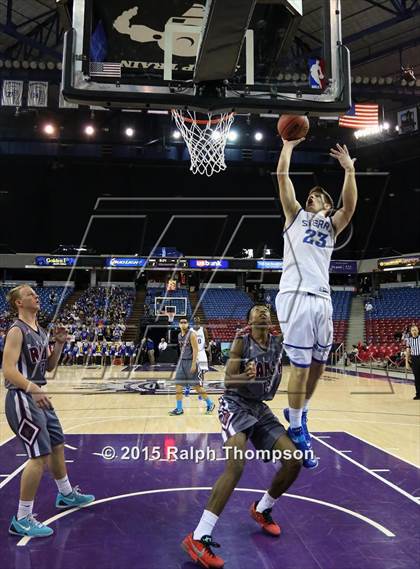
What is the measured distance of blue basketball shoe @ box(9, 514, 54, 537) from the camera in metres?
3.18

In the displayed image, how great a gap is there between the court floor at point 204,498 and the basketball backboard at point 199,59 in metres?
3.07

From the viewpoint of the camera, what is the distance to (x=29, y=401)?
11.0ft

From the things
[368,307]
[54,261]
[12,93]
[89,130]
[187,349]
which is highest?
[89,130]

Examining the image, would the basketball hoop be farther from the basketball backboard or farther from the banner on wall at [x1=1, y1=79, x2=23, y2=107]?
the banner on wall at [x1=1, y1=79, x2=23, y2=107]

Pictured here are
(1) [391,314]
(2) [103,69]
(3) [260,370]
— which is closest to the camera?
(2) [103,69]

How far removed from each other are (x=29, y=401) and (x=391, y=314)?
22.5 metres

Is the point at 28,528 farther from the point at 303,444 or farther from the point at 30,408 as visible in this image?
the point at 303,444

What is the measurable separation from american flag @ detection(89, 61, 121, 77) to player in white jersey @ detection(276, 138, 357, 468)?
1.37 m

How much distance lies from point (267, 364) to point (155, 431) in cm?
387

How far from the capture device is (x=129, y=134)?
24141 mm

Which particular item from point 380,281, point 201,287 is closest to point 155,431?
point 201,287

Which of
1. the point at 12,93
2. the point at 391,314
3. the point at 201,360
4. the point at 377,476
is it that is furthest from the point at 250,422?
the point at 391,314

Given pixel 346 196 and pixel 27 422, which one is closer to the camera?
pixel 346 196

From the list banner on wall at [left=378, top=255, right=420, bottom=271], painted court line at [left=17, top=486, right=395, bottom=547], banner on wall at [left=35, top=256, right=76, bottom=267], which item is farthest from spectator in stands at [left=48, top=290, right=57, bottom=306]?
painted court line at [left=17, top=486, right=395, bottom=547]
